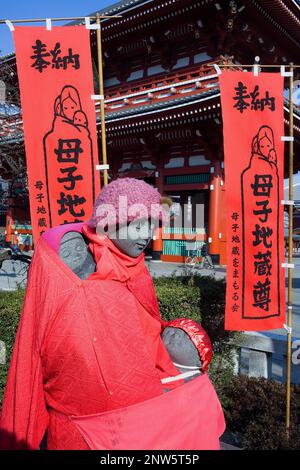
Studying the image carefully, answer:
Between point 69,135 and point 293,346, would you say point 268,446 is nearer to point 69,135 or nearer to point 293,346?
point 293,346

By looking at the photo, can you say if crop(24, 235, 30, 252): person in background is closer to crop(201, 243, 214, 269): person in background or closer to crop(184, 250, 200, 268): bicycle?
crop(184, 250, 200, 268): bicycle

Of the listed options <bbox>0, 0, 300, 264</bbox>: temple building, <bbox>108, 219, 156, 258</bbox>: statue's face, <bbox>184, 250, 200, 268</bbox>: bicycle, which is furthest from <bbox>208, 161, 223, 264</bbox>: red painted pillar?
<bbox>108, 219, 156, 258</bbox>: statue's face

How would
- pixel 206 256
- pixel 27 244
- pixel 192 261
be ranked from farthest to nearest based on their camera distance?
1. pixel 27 244
2. pixel 192 261
3. pixel 206 256

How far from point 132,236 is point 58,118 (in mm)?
2019

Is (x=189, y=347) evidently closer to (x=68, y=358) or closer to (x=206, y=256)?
(x=68, y=358)

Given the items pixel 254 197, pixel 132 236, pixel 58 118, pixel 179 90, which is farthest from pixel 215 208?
pixel 132 236

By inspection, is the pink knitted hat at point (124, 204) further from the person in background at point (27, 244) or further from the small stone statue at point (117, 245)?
the person in background at point (27, 244)

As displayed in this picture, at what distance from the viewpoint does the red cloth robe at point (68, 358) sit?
3.73 feet

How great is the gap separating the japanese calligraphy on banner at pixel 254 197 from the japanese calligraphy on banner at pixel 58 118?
4.03 feet

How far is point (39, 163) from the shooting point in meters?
2.96

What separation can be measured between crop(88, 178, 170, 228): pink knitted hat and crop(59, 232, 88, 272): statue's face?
0.09m

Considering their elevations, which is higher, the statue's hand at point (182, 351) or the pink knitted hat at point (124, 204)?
the pink knitted hat at point (124, 204)

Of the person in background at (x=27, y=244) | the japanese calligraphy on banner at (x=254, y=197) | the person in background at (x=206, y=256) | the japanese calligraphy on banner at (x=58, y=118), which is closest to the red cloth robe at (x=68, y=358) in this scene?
the japanese calligraphy on banner at (x=58, y=118)

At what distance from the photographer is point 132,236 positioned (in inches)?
51.1
